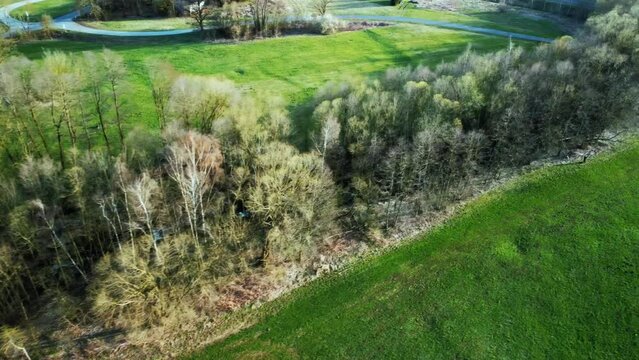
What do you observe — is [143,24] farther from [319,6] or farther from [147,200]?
[147,200]

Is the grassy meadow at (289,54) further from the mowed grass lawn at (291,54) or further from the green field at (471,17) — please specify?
the green field at (471,17)

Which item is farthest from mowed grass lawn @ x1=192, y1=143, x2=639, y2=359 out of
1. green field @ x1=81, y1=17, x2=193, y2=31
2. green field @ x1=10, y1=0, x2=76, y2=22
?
green field @ x1=10, y1=0, x2=76, y2=22

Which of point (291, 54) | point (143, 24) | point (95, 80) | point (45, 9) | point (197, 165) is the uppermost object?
point (45, 9)

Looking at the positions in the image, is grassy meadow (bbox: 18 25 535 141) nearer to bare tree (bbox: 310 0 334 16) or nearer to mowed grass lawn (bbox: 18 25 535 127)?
mowed grass lawn (bbox: 18 25 535 127)

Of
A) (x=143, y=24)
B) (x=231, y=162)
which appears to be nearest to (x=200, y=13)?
(x=143, y=24)

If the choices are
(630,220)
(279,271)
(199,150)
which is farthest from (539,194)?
(199,150)

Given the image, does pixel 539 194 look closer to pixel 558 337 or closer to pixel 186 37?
pixel 558 337

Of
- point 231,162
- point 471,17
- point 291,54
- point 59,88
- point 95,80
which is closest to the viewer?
point 231,162
